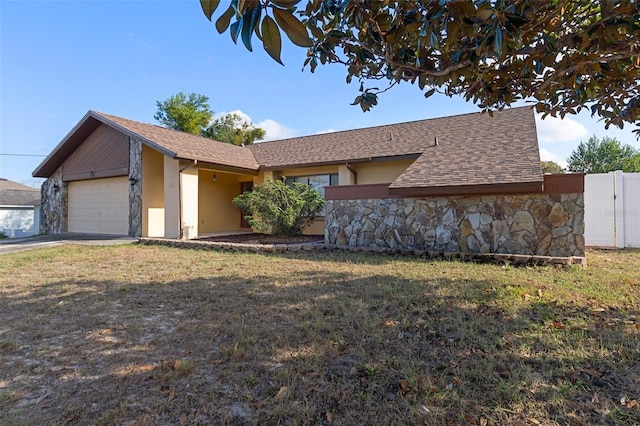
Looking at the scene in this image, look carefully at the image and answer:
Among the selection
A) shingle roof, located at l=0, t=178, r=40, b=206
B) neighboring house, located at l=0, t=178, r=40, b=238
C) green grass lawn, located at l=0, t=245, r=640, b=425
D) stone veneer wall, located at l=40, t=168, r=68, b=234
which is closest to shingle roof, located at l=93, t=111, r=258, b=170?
stone veneer wall, located at l=40, t=168, r=68, b=234

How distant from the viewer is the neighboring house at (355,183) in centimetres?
779

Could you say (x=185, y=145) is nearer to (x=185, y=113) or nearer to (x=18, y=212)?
(x=185, y=113)

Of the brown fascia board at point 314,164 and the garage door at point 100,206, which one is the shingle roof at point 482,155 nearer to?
the brown fascia board at point 314,164

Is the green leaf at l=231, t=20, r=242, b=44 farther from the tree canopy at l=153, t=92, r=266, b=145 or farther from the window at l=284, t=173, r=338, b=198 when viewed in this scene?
the tree canopy at l=153, t=92, r=266, b=145

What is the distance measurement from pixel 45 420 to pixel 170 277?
4406mm

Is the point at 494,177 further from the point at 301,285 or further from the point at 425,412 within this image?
the point at 425,412

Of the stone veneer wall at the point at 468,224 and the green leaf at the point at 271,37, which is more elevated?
the green leaf at the point at 271,37

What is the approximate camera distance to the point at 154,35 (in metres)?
11.4

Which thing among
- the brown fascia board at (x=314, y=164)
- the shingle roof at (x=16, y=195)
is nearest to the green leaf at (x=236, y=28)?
the brown fascia board at (x=314, y=164)

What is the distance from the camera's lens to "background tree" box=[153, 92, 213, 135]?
3141 cm

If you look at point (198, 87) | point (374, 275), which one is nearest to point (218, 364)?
point (374, 275)

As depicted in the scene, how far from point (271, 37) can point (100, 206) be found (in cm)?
1667

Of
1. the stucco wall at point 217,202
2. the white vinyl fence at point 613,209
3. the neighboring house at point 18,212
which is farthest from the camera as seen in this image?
the neighboring house at point 18,212

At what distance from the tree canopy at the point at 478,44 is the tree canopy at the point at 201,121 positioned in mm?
28375
